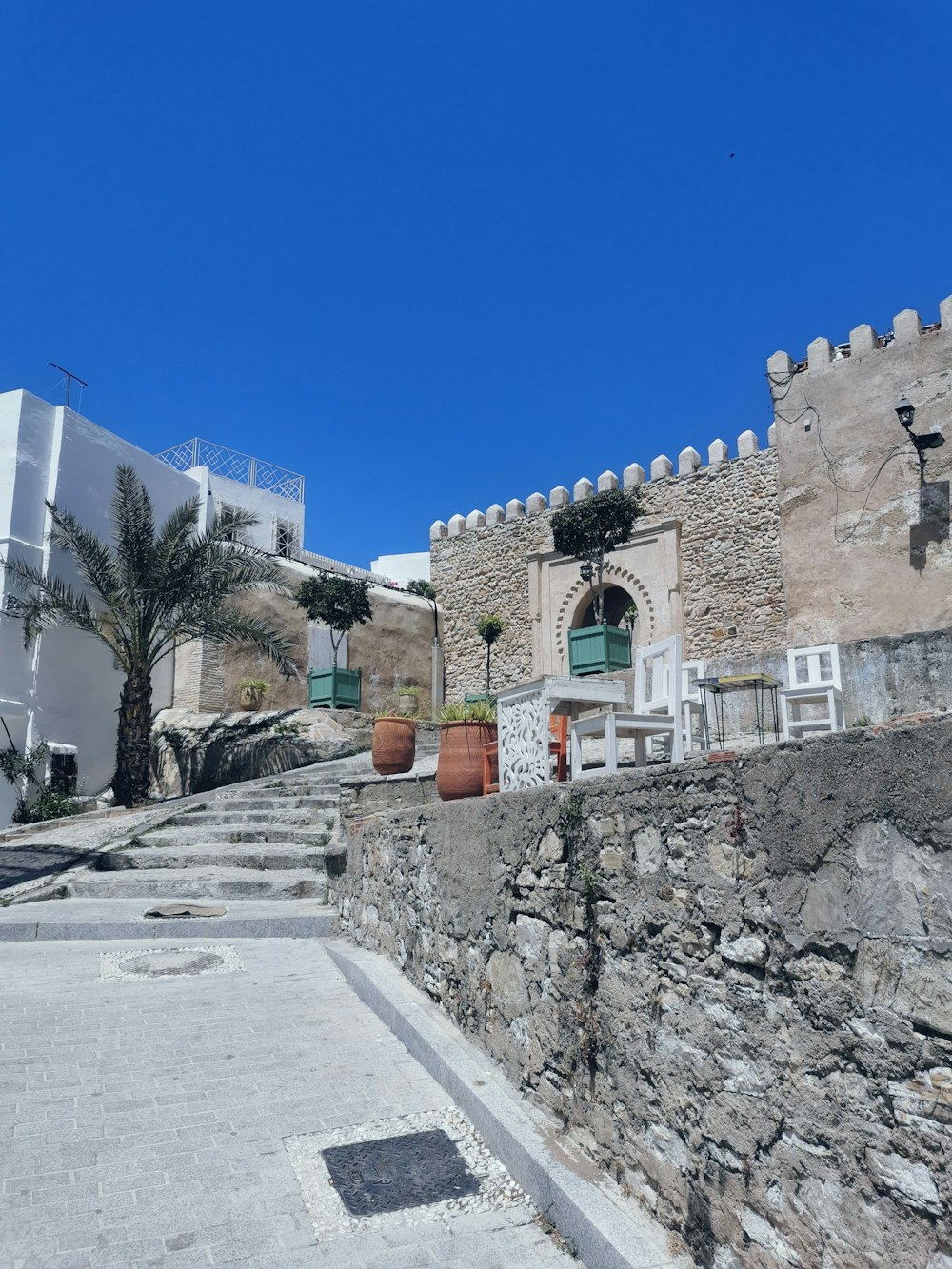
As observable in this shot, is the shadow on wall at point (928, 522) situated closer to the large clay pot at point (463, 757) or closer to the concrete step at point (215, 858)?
the large clay pot at point (463, 757)

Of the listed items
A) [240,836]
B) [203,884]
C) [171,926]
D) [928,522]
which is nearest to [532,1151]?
[171,926]

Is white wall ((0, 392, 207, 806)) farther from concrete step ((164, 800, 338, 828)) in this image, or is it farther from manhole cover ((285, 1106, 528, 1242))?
manhole cover ((285, 1106, 528, 1242))

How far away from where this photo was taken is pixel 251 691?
17734 mm

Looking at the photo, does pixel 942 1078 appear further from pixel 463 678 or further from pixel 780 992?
pixel 463 678

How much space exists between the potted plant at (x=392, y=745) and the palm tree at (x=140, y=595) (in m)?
6.01

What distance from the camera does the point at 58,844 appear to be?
9547 mm

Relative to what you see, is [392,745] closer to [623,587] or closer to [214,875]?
[214,875]

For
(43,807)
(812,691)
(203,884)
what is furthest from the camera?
(43,807)

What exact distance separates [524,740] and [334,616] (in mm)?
13523

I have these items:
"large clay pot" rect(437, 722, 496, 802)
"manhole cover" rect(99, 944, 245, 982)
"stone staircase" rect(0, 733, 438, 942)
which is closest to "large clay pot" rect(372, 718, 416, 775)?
"stone staircase" rect(0, 733, 438, 942)

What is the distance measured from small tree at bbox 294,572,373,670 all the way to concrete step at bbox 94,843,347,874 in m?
8.85

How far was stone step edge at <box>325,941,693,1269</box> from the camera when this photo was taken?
7.61 ft

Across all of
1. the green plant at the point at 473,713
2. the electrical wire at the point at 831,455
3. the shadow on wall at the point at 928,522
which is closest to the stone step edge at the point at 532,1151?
the green plant at the point at 473,713

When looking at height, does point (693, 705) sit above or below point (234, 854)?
above
